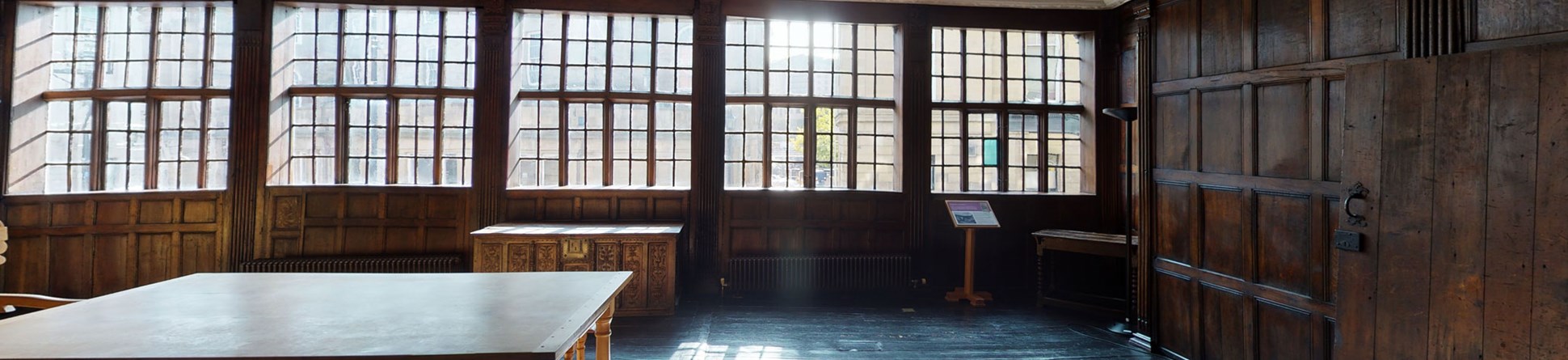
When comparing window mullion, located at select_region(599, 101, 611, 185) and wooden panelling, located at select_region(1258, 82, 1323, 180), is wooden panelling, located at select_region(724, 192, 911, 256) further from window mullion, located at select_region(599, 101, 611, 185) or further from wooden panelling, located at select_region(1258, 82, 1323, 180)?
wooden panelling, located at select_region(1258, 82, 1323, 180)

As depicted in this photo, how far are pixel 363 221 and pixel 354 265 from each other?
0.39 meters

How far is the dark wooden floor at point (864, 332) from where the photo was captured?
419 cm

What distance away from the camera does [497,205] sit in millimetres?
5625

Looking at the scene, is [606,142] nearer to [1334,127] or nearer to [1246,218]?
[1246,218]

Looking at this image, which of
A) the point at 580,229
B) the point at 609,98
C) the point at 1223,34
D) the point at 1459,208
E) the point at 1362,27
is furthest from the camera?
the point at 609,98

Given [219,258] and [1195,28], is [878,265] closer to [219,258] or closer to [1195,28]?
[1195,28]

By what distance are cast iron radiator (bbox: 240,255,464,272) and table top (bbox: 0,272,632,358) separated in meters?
2.58

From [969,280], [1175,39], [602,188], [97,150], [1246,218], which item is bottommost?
[969,280]

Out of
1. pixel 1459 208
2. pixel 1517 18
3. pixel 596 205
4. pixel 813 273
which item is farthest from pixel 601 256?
pixel 1517 18

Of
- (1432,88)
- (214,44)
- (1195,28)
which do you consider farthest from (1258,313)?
(214,44)

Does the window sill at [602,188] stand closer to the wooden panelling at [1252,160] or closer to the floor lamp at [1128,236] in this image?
the floor lamp at [1128,236]

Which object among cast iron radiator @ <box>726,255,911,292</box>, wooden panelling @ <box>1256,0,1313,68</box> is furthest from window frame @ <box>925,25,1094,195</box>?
wooden panelling @ <box>1256,0,1313,68</box>

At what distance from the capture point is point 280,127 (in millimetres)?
5691

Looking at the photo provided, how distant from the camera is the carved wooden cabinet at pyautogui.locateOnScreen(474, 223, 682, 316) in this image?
495 cm
